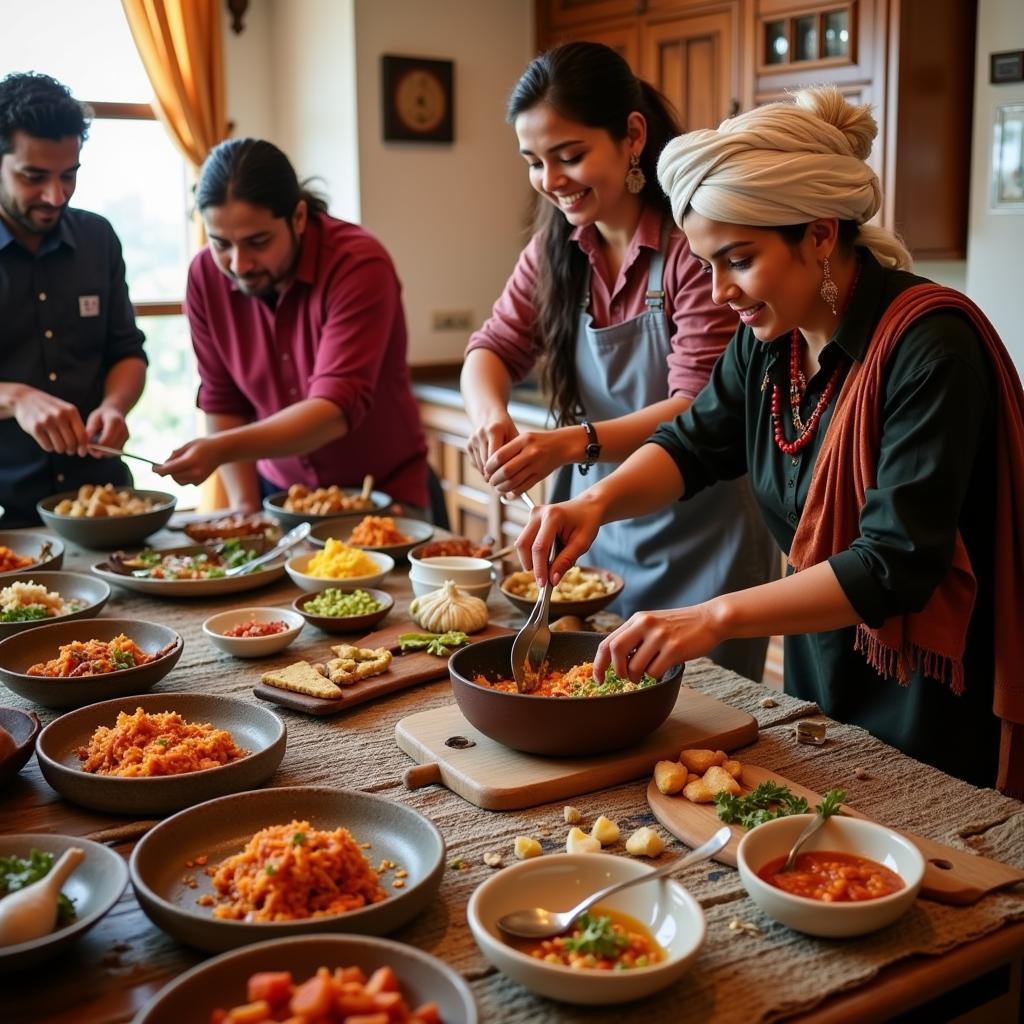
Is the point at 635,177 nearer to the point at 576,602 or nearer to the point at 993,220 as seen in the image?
the point at 576,602

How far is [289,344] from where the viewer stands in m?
3.13

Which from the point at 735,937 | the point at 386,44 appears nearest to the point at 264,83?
the point at 386,44

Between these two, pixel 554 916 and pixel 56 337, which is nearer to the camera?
pixel 554 916

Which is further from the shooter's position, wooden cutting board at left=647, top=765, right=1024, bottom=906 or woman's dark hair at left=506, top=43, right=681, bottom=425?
woman's dark hair at left=506, top=43, right=681, bottom=425

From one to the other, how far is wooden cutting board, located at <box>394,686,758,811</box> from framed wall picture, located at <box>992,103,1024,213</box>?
7.60 ft

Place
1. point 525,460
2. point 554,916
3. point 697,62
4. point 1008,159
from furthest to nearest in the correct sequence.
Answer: point 697,62
point 1008,159
point 525,460
point 554,916

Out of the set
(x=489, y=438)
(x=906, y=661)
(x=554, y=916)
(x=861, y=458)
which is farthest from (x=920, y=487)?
(x=489, y=438)

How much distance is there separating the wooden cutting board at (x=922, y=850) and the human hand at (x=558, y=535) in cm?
45

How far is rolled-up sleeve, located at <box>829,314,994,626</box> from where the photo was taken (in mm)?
1551

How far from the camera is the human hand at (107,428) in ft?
A: 9.48

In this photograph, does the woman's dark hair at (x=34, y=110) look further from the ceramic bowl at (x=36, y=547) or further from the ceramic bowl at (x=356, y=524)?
the ceramic bowl at (x=356, y=524)

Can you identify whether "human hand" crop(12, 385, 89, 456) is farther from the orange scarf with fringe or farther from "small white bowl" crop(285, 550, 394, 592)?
the orange scarf with fringe

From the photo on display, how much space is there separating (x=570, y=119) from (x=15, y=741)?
1.51 m

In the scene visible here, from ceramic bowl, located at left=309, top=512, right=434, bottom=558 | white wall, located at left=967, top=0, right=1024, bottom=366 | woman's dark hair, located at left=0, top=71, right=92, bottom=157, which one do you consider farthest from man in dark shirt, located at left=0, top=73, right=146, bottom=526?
white wall, located at left=967, top=0, right=1024, bottom=366
